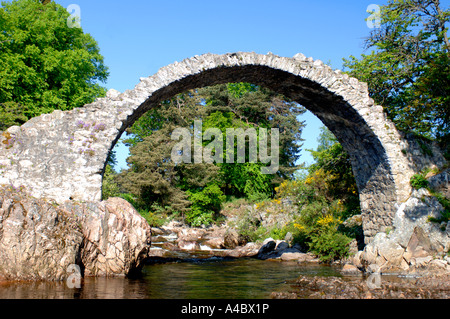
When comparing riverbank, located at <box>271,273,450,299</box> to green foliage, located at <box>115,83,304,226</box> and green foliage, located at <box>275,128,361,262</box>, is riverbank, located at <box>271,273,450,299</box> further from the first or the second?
green foliage, located at <box>115,83,304,226</box>

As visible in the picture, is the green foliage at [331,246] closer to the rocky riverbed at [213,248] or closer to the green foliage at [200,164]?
the rocky riverbed at [213,248]

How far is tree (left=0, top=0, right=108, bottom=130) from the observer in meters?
13.8

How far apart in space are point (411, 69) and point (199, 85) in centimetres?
582

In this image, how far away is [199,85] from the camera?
28.0 ft

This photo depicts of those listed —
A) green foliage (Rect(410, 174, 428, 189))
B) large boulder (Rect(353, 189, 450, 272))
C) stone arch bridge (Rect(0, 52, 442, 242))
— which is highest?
stone arch bridge (Rect(0, 52, 442, 242))

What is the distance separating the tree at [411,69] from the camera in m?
8.58

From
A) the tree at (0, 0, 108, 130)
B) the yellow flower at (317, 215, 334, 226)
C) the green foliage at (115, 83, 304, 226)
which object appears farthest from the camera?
the green foliage at (115, 83, 304, 226)

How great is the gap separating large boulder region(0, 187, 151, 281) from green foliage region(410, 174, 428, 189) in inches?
245

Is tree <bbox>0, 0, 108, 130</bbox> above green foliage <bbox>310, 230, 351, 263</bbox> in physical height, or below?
above

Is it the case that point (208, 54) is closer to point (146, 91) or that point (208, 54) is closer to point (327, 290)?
point (146, 91)

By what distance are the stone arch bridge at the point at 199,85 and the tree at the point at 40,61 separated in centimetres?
723

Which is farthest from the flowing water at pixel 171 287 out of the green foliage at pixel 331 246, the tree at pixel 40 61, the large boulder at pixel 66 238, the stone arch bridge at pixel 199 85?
the tree at pixel 40 61

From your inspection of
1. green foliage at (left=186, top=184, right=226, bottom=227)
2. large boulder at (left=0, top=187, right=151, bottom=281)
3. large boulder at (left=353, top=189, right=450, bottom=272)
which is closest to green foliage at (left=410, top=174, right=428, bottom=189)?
large boulder at (left=353, top=189, right=450, bottom=272)

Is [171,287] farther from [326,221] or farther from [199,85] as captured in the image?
[326,221]
